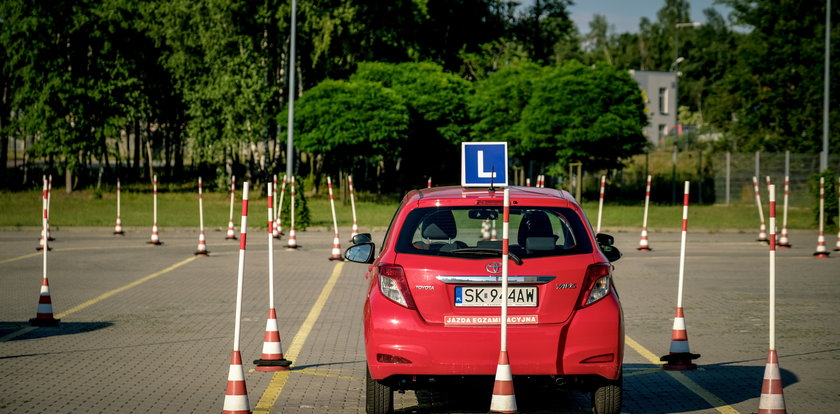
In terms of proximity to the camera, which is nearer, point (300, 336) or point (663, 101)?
point (300, 336)

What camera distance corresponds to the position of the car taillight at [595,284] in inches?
284

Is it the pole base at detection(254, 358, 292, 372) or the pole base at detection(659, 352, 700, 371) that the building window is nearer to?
the pole base at detection(659, 352, 700, 371)

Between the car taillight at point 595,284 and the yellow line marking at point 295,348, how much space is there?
2254 mm

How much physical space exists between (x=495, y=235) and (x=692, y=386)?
230 cm

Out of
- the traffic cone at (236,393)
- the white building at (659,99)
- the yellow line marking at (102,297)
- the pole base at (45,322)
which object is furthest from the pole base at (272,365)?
the white building at (659,99)

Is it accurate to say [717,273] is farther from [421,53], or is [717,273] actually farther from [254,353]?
[421,53]

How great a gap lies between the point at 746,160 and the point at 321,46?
1987cm

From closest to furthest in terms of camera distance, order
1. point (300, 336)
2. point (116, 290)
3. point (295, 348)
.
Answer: point (295, 348) → point (300, 336) → point (116, 290)

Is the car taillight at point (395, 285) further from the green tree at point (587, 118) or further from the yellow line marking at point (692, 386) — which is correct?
the green tree at point (587, 118)

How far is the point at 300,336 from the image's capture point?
11664 mm

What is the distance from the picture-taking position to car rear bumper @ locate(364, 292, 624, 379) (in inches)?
279

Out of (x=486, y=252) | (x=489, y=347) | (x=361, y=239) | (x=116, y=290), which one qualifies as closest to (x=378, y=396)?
(x=489, y=347)

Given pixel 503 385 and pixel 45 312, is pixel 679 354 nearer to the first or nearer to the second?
pixel 503 385

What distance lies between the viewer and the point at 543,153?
52406 millimetres
